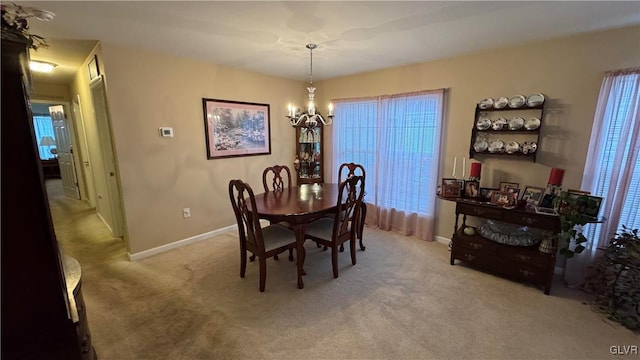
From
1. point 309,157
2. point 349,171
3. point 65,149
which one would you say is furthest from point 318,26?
point 65,149

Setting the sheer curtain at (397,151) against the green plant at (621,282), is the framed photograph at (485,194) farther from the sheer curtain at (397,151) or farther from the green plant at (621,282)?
the green plant at (621,282)

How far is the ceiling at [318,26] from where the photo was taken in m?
1.89

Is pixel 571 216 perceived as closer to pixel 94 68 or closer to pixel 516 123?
pixel 516 123

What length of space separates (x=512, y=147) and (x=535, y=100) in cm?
49

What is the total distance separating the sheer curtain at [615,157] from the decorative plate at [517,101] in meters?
0.56

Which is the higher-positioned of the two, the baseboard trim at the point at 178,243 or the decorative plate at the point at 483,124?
the decorative plate at the point at 483,124

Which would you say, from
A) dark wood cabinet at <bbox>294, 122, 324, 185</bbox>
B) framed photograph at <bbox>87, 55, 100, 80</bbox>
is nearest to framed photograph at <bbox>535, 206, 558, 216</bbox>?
dark wood cabinet at <bbox>294, 122, 324, 185</bbox>

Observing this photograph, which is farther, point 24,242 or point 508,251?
point 508,251

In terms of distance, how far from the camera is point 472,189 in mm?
2920

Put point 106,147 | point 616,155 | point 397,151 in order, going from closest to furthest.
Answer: point 616,155 < point 106,147 < point 397,151

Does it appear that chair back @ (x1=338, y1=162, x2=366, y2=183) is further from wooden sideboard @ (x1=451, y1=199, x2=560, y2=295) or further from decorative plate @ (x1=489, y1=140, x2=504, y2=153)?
decorative plate @ (x1=489, y1=140, x2=504, y2=153)

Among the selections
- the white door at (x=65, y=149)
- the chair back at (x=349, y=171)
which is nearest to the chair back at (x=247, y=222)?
the chair back at (x=349, y=171)

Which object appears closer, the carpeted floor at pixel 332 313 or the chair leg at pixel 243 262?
the carpeted floor at pixel 332 313

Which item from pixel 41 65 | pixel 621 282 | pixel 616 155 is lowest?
pixel 621 282
